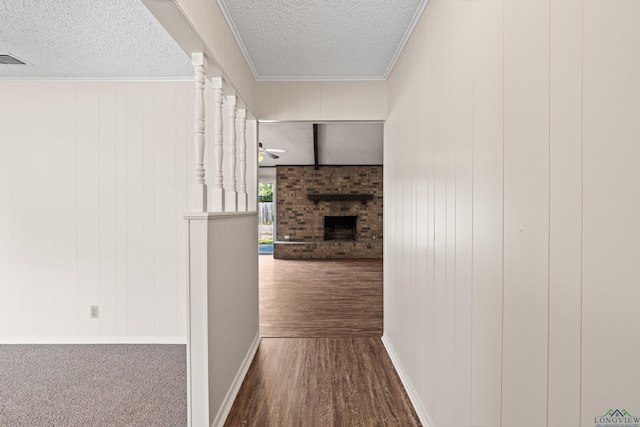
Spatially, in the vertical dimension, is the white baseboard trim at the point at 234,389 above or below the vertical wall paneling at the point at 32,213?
below

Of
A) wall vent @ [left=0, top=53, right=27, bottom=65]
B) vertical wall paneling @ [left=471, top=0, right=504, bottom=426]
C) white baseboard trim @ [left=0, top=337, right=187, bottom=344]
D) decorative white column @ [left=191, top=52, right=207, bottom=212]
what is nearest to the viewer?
vertical wall paneling @ [left=471, top=0, right=504, bottom=426]

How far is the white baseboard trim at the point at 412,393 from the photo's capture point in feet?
6.00

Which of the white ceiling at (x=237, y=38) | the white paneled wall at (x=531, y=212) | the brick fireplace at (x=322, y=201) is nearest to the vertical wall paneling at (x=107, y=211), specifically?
the white ceiling at (x=237, y=38)

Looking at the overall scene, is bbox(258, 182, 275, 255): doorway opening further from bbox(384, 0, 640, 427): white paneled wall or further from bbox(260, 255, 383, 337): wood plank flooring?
bbox(384, 0, 640, 427): white paneled wall

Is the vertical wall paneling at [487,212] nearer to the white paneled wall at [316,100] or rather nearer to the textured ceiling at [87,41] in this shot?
the white paneled wall at [316,100]

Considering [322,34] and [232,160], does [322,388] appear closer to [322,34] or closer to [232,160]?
[232,160]

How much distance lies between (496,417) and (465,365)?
9.5 inches

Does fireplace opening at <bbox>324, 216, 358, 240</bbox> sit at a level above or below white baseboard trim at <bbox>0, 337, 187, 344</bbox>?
above

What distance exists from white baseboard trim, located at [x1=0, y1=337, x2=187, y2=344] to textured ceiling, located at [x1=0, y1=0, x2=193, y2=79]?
236cm

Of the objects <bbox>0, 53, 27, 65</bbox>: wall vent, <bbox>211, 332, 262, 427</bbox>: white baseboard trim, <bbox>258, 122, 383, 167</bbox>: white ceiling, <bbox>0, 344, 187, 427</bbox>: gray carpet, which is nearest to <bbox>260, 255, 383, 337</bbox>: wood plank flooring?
<bbox>211, 332, 262, 427</bbox>: white baseboard trim

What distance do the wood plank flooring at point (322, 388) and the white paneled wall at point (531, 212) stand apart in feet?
1.18

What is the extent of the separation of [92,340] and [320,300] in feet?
8.43

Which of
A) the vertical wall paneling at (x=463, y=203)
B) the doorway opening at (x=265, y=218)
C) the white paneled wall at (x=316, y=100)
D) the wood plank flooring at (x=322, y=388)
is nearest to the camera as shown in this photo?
the vertical wall paneling at (x=463, y=203)

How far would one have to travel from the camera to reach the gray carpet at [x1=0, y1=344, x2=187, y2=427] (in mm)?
1936
